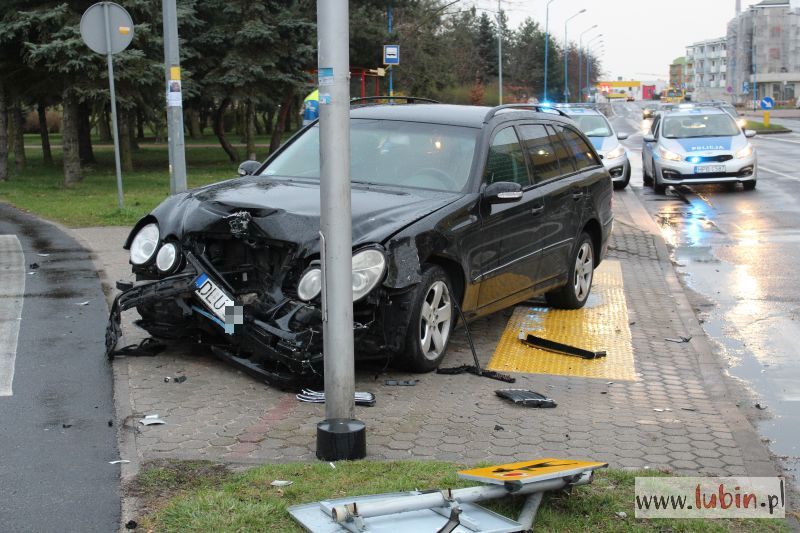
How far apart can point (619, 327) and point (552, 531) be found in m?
4.81

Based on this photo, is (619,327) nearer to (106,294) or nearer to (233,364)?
(233,364)

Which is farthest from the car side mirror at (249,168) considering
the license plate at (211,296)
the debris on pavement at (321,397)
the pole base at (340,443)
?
the pole base at (340,443)

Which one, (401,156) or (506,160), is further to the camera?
(506,160)

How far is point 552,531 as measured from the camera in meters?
3.90

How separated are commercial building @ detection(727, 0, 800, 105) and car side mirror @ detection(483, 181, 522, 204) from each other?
132709 mm

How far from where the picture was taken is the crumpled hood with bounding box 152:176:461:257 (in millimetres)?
6055

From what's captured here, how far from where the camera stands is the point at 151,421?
17.7 feet

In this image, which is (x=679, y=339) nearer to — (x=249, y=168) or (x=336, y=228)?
(x=249, y=168)

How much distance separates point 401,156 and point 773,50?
14590 cm

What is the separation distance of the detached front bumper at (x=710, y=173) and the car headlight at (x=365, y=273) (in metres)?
15.6

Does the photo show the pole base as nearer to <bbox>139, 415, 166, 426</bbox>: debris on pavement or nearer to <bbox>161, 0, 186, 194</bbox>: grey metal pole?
<bbox>139, 415, 166, 426</bbox>: debris on pavement

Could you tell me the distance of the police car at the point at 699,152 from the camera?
20.2 m

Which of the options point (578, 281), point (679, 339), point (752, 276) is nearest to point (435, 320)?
Answer: point (679, 339)

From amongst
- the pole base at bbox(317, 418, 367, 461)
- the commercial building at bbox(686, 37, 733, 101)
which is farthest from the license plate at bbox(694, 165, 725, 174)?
the commercial building at bbox(686, 37, 733, 101)
